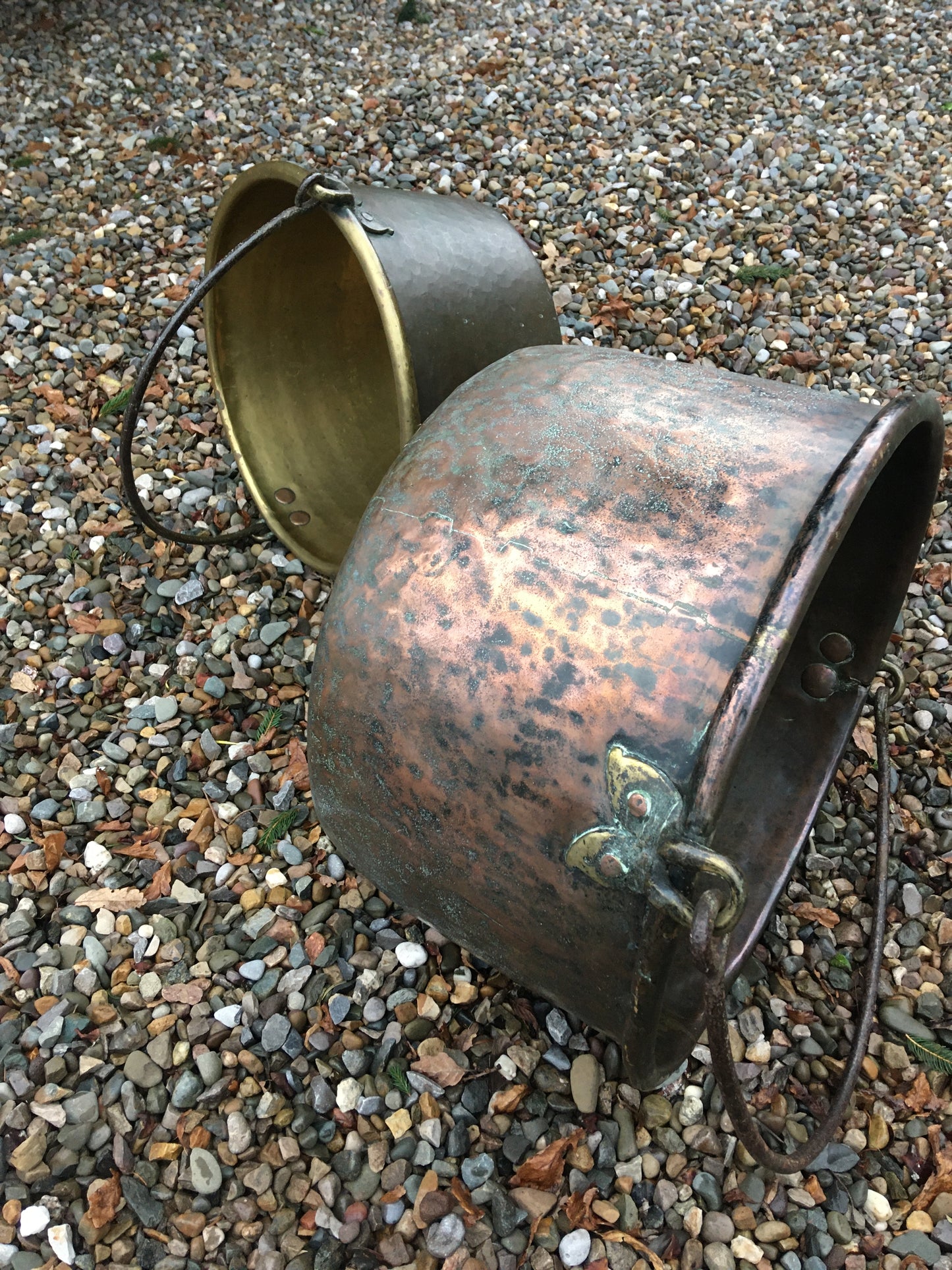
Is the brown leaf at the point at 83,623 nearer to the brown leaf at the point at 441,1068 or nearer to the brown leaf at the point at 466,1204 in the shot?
the brown leaf at the point at 441,1068

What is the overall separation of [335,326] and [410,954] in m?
1.80

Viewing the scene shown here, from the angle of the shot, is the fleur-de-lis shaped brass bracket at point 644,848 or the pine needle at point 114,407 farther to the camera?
the pine needle at point 114,407

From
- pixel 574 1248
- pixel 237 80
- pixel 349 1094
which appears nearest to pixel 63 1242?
pixel 349 1094

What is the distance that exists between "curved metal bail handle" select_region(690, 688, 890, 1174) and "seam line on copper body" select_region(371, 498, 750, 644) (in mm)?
321

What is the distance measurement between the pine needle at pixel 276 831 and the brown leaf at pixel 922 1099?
1308 millimetres

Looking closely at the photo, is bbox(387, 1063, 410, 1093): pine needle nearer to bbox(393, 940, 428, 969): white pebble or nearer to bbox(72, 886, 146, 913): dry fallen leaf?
bbox(393, 940, 428, 969): white pebble

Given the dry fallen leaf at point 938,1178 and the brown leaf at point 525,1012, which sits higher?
the brown leaf at point 525,1012

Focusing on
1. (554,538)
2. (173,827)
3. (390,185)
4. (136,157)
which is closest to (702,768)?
(554,538)

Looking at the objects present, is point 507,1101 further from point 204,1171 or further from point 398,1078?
point 204,1171

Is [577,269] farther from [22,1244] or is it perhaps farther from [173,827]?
[22,1244]

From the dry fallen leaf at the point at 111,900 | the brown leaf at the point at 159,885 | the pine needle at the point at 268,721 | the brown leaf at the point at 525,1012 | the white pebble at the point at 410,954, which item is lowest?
the dry fallen leaf at the point at 111,900

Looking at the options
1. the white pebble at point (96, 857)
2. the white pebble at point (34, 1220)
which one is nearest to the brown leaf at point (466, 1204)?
the white pebble at point (34, 1220)

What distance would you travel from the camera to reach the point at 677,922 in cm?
109

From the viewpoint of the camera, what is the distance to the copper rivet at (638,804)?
3.71 ft
